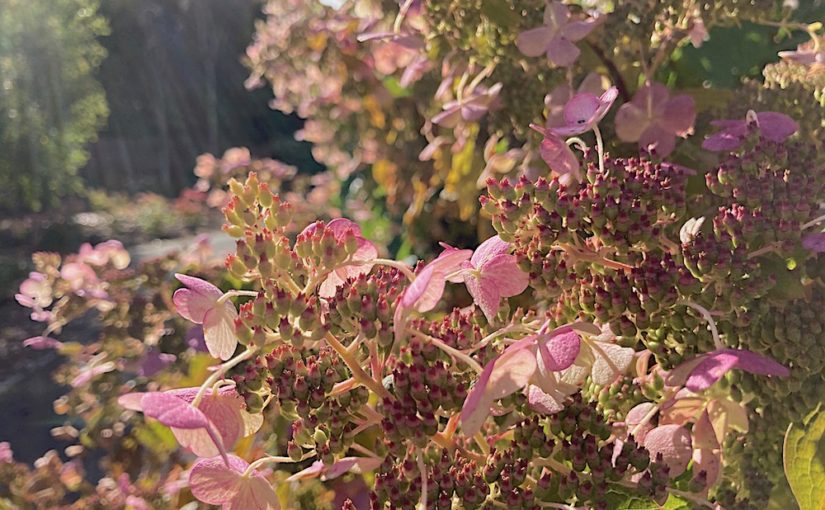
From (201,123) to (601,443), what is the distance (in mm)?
14422

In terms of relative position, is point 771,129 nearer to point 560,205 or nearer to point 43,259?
point 560,205

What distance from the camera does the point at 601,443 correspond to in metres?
0.39

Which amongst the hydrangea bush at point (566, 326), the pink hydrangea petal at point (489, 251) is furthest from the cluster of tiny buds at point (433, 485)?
the pink hydrangea petal at point (489, 251)

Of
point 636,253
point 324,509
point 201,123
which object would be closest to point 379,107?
point 324,509

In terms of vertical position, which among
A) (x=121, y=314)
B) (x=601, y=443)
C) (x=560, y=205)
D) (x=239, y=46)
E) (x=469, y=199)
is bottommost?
(x=239, y=46)

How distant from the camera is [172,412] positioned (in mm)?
302

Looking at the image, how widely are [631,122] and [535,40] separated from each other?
10cm

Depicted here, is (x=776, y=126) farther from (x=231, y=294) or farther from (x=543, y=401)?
(x=231, y=294)

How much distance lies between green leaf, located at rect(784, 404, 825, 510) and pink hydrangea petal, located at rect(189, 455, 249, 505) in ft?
1.00

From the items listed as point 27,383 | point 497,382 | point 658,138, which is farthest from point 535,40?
point 27,383

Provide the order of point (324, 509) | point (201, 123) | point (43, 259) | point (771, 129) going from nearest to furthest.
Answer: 1. point (771, 129)
2. point (324, 509)
3. point (43, 259)
4. point (201, 123)

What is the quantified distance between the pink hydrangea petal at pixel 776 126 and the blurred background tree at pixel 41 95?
7.70 m

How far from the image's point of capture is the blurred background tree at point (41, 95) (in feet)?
23.8

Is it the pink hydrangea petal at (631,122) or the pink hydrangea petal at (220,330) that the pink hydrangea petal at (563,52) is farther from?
the pink hydrangea petal at (220,330)
